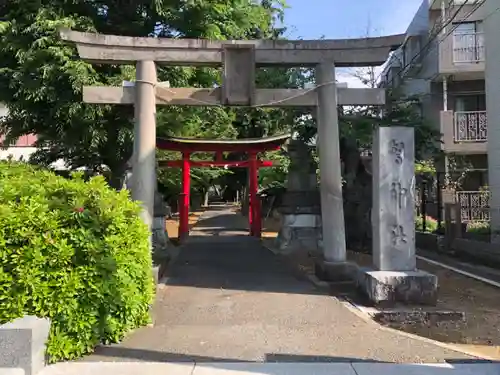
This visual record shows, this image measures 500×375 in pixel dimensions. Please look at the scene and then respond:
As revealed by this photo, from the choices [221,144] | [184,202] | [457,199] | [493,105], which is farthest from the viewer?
[184,202]

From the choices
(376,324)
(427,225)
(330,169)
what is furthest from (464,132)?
(376,324)

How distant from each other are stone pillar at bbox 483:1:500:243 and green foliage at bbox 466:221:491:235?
73 cm

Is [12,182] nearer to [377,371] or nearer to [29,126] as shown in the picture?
[377,371]

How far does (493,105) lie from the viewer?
14227 millimetres

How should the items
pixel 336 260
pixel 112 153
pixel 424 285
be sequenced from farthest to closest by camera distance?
1. pixel 112 153
2. pixel 336 260
3. pixel 424 285

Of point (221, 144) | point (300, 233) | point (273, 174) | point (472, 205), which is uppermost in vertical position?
point (221, 144)

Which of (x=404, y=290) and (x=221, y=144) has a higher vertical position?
(x=221, y=144)

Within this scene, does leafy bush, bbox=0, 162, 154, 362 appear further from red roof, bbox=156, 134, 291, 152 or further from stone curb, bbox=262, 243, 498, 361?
red roof, bbox=156, 134, 291, 152

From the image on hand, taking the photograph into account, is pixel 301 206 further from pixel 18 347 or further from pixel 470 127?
pixel 18 347

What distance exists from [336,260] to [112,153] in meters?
6.48

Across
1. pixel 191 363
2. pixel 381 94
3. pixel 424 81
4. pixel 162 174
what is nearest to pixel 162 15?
pixel 381 94

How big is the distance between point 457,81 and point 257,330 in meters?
18.6

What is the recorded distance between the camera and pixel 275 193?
83.0 feet

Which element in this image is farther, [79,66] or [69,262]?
[79,66]
